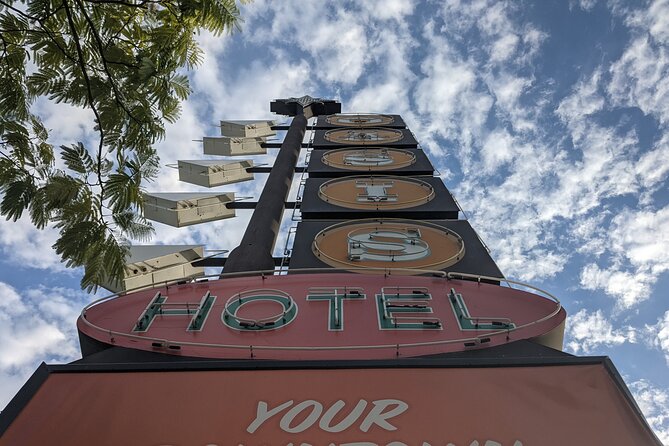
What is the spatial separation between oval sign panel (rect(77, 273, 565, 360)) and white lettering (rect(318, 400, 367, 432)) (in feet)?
3.57

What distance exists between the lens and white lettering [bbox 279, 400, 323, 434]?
4.63 meters

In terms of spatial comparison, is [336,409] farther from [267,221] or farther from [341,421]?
[267,221]

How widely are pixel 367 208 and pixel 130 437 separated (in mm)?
9229

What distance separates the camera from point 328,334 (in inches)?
261

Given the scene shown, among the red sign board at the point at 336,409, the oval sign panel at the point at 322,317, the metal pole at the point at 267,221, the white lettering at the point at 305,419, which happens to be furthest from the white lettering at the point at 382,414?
the metal pole at the point at 267,221

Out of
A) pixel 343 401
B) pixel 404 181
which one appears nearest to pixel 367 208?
pixel 404 181

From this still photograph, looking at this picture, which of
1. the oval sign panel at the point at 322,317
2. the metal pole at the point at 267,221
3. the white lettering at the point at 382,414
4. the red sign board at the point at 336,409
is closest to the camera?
the red sign board at the point at 336,409

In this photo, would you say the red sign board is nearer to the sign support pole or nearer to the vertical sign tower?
the vertical sign tower

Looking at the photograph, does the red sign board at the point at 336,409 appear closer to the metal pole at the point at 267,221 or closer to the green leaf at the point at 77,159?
the green leaf at the point at 77,159

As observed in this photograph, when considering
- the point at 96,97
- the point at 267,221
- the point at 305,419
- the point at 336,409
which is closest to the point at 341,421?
the point at 336,409

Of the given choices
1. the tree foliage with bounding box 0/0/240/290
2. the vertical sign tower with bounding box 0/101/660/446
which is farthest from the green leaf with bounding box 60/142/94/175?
the vertical sign tower with bounding box 0/101/660/446

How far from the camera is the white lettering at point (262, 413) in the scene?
4.62 meters

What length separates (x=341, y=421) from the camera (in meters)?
4.69

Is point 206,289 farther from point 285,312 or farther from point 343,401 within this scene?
point 343,401
